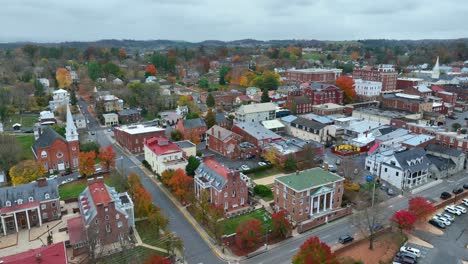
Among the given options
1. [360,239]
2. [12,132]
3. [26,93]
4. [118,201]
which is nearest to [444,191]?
[360,239]

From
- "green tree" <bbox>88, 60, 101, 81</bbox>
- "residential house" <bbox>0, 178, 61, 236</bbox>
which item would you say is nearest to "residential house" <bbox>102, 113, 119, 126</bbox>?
"residential house" <bbox>0, 178, 61, 236</bbox>

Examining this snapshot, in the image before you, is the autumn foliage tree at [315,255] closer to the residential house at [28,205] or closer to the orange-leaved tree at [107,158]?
the residential house at [28,205]

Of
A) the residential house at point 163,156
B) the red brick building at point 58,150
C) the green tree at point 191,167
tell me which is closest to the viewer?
the green tree at point 191,167

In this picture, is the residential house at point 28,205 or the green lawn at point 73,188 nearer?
the residential house at point 28,205

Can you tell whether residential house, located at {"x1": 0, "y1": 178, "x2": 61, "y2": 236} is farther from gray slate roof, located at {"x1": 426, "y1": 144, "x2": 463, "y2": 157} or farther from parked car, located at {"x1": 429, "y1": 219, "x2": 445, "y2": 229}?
gray slate roof, located at {"x1": 426, "y1": 144, "x2": 463, "y2": 157}

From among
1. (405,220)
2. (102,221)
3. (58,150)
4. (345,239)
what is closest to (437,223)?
(405,220)

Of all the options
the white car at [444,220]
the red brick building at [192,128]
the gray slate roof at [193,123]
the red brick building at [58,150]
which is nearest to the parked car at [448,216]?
the white car at [444,220]
